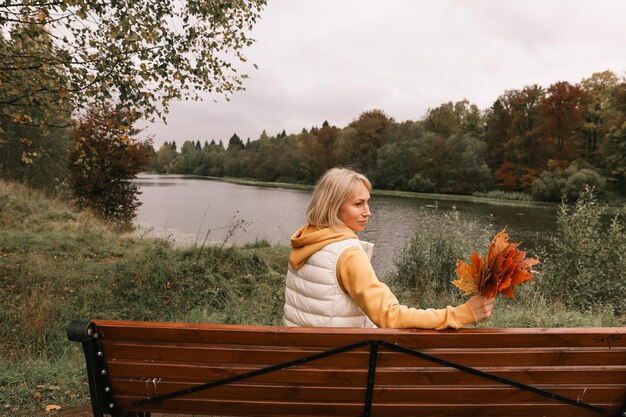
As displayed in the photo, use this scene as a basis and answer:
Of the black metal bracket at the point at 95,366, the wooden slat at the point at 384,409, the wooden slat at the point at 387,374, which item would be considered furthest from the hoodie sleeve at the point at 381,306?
the black metal bracket at the point at 95,366

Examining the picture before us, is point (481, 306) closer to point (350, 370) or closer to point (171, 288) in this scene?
point (350, 370)

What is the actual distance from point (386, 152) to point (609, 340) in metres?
62.4

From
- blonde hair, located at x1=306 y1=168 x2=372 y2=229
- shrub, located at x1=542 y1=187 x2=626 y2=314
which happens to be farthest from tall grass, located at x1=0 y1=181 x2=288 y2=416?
shrub, located at x1=542 y1=187 x2=626 y2=314

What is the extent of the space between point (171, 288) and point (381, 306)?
19.7 ft

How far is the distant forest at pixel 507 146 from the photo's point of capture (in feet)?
137

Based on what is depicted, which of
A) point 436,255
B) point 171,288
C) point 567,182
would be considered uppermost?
point 567,182

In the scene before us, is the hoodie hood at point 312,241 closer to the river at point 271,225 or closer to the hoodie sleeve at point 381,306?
the hoodie sleeve at point 381,306

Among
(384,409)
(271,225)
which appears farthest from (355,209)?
(271,225)

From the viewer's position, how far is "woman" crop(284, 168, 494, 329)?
1927 mm

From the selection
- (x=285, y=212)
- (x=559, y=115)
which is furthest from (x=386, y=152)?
(x=285, y=212)

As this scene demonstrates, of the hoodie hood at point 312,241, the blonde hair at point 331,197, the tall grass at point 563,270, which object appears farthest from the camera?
the tall grass at point 563,270

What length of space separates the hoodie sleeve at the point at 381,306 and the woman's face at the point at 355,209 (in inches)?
12.6

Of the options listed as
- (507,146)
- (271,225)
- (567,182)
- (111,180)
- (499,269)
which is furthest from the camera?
(507,146)

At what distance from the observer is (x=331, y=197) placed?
238cm
